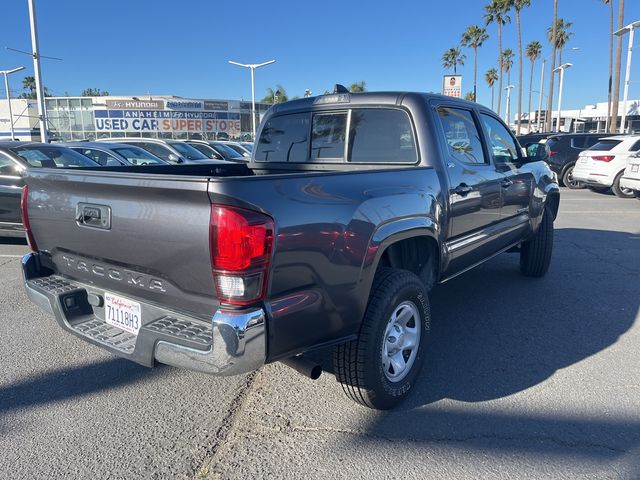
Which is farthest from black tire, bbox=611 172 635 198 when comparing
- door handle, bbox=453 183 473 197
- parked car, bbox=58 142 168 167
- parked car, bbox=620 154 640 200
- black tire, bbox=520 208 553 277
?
parked car, bbox=58 142 168 167

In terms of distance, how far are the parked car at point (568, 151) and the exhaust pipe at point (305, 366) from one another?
610 inches

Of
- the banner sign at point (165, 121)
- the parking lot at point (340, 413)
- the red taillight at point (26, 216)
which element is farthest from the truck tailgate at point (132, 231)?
the banner sign at point (165, 121)

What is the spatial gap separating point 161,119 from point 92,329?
1867 inches

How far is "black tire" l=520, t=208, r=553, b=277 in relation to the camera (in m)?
5.78

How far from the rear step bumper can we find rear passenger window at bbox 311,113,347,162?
211 cm

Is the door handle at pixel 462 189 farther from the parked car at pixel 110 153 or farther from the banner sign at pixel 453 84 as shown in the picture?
the banner sign at pixel 453 84

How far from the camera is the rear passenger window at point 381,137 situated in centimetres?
376

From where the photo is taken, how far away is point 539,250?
229 inches

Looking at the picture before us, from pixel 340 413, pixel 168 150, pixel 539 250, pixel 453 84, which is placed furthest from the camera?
pixel 168 150

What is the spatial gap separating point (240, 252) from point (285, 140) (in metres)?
2.53

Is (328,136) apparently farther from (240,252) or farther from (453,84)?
(453,84)

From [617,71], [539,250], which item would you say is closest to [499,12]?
[617,71]

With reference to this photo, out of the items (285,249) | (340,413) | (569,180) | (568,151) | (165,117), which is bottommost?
(340,413)

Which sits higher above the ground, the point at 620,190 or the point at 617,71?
the point at 617,71
